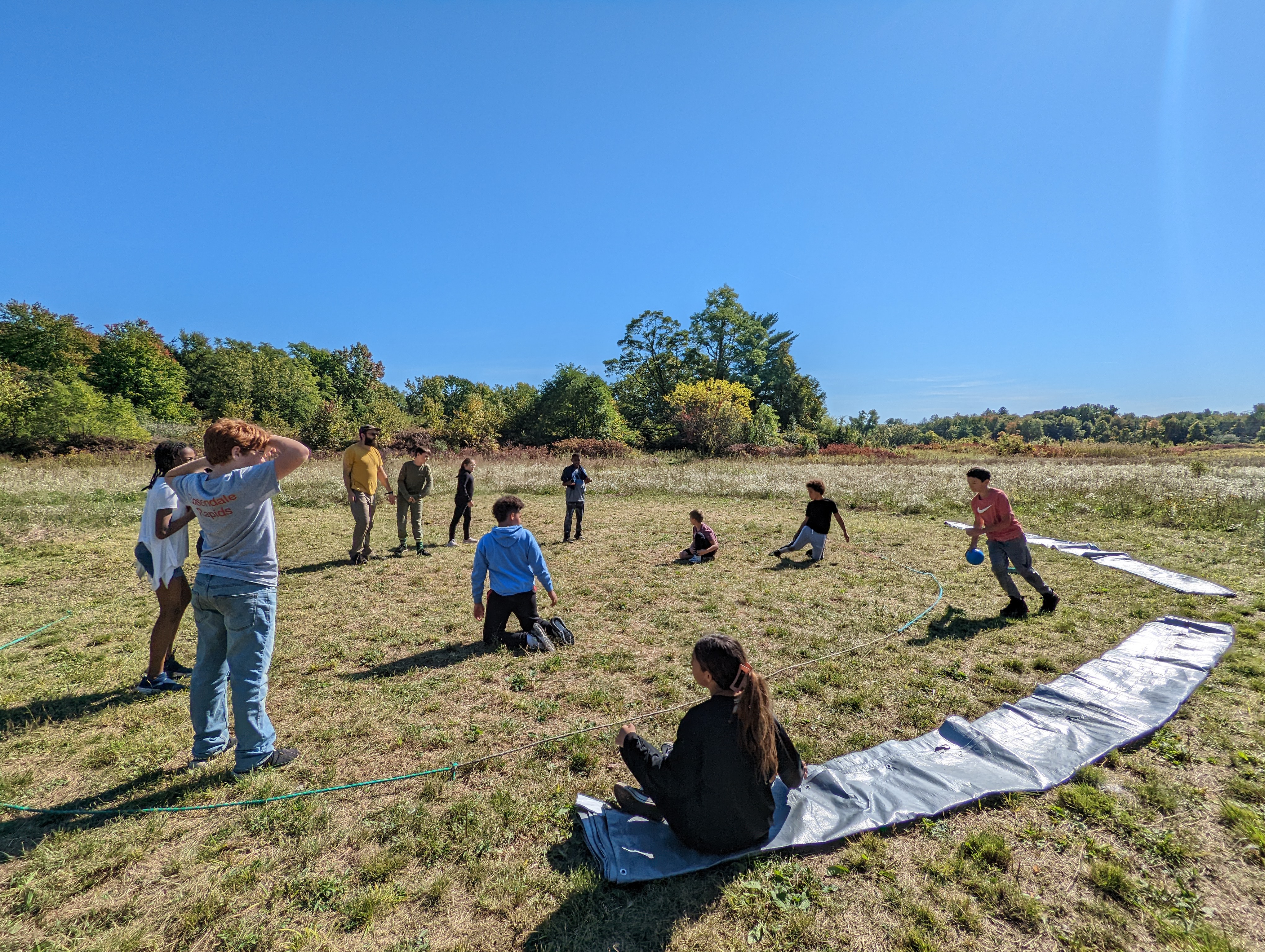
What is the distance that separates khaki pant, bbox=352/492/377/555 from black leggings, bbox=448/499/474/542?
5.35 ft

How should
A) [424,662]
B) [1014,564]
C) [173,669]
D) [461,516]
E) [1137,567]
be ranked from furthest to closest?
[461,516] < [1137,567] < [1014,564] < [424,662] < [173,669]

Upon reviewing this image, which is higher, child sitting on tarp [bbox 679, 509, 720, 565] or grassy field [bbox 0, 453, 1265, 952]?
child sitting on tarp [bbox 679, 509, 720, 565]

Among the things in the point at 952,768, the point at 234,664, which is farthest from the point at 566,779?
the point at 952,768

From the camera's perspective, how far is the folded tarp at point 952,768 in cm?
272

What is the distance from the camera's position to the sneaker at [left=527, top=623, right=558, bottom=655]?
17.6ft

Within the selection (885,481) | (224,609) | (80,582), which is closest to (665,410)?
(885,481)

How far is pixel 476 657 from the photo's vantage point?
5230 mm

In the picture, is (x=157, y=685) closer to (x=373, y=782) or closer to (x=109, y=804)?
(x=109, y=804)

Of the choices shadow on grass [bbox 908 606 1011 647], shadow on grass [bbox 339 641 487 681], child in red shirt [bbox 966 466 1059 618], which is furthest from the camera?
child in red shirt [bbox 966 466 1059 618]

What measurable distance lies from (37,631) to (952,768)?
957cm

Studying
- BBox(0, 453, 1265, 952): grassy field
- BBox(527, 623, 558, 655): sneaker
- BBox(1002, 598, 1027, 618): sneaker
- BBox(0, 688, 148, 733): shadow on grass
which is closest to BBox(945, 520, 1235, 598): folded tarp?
BBox(0, 453, 1265, 952): grassy field

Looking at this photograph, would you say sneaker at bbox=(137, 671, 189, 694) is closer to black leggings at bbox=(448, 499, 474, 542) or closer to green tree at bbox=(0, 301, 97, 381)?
black leggings at bbox=(448, 499, 474, 542)

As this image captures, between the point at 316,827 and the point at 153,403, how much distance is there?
58.8 meters

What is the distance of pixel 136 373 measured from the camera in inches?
1718
